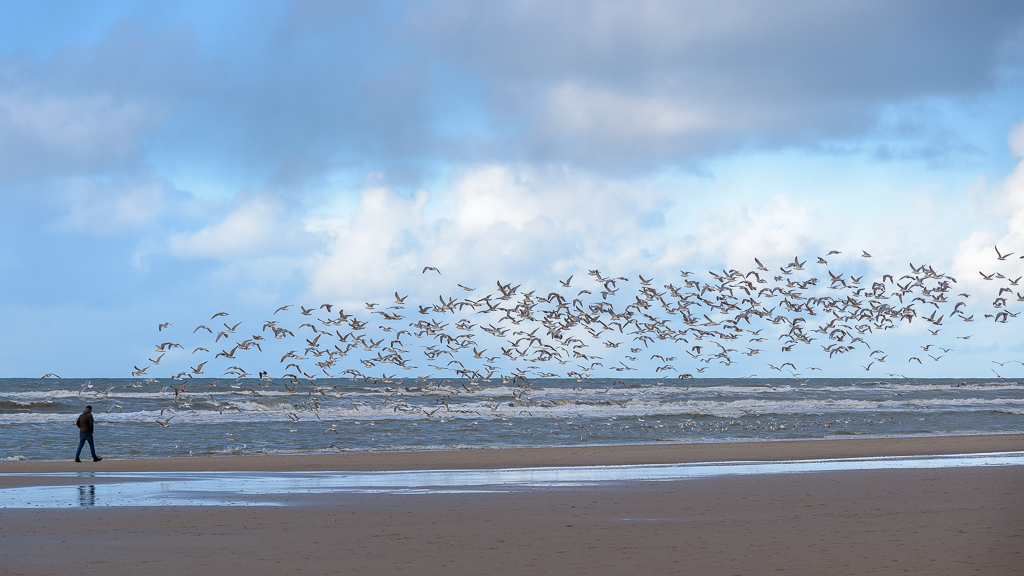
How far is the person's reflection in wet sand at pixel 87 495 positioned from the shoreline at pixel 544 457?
409cm

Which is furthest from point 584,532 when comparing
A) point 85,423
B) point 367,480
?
point 85,423

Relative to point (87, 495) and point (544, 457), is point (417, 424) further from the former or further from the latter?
point (87, 495)


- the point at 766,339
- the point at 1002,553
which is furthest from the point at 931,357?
the point at 1002,553

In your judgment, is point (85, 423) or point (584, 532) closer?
point (584, 532)

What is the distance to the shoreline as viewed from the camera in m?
22.9

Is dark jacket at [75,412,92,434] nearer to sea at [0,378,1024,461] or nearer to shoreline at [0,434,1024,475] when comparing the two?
shoreline at [0,434,1024,475]

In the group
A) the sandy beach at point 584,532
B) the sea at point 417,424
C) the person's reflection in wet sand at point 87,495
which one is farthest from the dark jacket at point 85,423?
the person's reflection in wet sand at point 87,495

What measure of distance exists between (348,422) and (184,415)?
31.0 ft

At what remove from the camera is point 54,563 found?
34.0 ft

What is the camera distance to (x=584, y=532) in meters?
12.0

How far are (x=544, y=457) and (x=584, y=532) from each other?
1329 centimetres

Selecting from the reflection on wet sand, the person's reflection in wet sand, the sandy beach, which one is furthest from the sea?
the sandy beach

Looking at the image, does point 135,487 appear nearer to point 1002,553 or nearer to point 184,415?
point 1002,553

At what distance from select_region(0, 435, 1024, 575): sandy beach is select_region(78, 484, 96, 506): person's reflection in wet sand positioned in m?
0.93
